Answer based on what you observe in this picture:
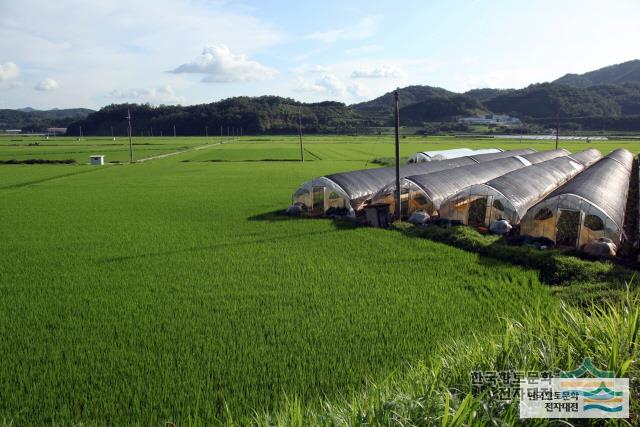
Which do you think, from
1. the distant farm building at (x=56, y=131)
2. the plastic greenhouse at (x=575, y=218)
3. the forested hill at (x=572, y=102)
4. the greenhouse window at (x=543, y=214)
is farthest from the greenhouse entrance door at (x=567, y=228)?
the distant farm building at (x=56, y=131)

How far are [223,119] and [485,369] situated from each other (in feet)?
416

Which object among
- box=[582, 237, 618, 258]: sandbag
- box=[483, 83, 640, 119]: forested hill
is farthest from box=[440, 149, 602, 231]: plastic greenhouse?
box=[483, 83, 640, 119]: forested hill

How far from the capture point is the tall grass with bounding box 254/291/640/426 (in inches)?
161

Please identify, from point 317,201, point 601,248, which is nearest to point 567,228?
point 601,248

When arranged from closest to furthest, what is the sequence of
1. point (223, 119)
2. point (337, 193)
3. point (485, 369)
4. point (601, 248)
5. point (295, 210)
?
point (485, 369), point (601, 248), point (337, 193), point (295, 210), point (223, 119)

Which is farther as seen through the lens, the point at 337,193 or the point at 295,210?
the point at 295,210

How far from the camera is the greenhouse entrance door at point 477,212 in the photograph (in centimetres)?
1528

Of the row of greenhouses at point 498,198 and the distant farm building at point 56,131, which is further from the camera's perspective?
the distant farm building at point 56,131

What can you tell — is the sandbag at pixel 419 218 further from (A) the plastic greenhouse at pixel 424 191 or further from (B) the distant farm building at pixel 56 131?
(B) the distant farm building at pixel 56 131

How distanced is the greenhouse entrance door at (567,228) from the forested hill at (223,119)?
367 feet

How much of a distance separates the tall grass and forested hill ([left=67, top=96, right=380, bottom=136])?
392 feet

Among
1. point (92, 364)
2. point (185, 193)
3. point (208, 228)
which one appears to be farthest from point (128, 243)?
point (185, 193)

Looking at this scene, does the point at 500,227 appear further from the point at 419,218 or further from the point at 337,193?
the point at 337,193

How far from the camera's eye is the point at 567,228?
1284 cm
